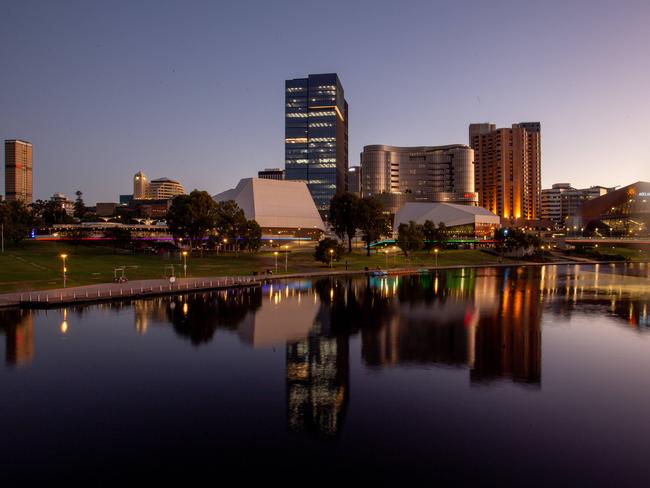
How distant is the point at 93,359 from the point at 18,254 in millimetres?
81372

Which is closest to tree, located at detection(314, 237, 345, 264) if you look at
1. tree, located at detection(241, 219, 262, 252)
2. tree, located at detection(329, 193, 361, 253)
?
tree, located at detection(241, 219, 262, 252)

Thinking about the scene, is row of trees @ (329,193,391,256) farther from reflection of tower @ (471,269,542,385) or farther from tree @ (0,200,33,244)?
tree @ (0,200,33,244)

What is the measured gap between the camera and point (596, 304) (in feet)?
208

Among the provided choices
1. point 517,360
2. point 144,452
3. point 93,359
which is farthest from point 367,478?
point 93,359

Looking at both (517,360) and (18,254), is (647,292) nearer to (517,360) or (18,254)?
(517,360)

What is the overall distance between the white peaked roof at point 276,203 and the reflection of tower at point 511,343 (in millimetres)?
108702

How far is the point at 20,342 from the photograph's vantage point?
39375mm

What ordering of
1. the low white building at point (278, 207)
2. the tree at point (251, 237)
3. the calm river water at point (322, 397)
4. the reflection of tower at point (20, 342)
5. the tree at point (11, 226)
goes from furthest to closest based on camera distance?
the low white building at point (278, 207), the tree at point (251, 237), the tree at point (11, 226), the reflection of tower at point (20, 342), the calm river water at point (322, 397)

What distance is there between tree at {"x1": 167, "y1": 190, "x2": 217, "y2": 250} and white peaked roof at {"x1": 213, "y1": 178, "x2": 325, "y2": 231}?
153ft

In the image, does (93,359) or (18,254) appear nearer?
(93,359)

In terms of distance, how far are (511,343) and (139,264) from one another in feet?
249

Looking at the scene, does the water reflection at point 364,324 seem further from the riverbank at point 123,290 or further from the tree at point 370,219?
the tree at point 370,219

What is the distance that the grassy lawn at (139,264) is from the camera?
74438 millimetres

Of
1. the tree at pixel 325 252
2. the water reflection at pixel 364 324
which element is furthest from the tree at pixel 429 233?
the water reflection at pixel 364 324
